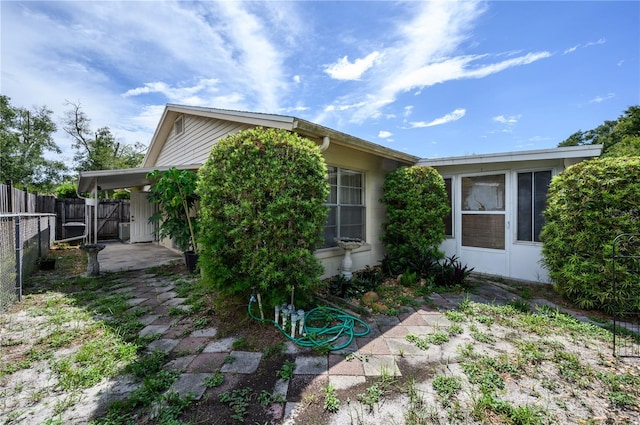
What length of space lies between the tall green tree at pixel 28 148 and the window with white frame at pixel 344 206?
21148 mm

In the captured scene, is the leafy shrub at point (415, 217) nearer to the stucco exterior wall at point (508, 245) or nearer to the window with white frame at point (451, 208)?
the window with white frame at point (451, 208)

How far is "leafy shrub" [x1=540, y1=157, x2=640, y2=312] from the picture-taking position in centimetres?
362

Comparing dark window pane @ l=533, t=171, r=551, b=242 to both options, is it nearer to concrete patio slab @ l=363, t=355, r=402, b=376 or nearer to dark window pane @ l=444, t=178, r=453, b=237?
dark window pane @ l=444, t=178, r=453, b=237

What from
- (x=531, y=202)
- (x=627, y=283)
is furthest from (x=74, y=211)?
(x=627, y=283)

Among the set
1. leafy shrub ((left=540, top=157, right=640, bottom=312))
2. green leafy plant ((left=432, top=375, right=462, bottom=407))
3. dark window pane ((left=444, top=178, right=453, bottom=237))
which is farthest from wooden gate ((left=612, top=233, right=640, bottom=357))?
green leafy plant ((left=432, top=375, right=462, bottom=407))

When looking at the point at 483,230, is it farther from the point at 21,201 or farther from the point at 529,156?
the point at 21,201

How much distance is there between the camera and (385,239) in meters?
5.89

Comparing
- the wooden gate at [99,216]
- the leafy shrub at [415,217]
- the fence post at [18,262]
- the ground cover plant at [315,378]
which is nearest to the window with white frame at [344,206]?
the leafy shrub at [415,217]

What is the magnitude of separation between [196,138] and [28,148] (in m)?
20.1

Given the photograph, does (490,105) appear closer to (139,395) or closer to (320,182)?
(320,182)

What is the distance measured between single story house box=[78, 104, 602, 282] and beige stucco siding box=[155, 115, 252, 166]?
0.03 metres

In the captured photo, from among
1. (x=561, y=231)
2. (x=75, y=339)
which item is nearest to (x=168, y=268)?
(x=75, y=339)

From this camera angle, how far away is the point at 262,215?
9.80 ft

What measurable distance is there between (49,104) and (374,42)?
2488 centimetres
